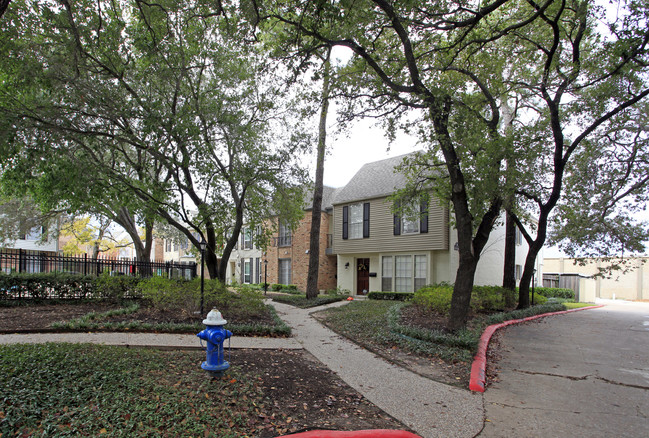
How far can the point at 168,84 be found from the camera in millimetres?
11531

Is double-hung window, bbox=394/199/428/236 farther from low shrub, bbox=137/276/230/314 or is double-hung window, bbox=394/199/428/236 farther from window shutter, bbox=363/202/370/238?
low shrub, bbox=137/276/230/314

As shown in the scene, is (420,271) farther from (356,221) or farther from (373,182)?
(373,182)

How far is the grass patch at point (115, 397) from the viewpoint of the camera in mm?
3467

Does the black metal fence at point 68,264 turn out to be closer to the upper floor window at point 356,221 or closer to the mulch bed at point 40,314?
the mulch bed at point 40,314

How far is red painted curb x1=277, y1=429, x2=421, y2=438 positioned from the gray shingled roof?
1642 cm

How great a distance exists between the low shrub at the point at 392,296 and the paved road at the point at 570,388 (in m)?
6.83

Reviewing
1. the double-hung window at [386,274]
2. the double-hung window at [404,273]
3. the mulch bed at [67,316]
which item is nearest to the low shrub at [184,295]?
the mulch bed at [67,316]

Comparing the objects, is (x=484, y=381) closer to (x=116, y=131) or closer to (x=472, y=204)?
(x=472, y=204)

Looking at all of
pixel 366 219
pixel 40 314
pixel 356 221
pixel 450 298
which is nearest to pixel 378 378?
pixel 450 298

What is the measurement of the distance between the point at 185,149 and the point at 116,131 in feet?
9.29

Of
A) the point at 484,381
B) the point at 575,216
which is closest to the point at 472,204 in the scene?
the point at 484,381

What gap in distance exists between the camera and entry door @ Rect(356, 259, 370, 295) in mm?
21875

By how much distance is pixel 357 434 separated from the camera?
380 centimetres

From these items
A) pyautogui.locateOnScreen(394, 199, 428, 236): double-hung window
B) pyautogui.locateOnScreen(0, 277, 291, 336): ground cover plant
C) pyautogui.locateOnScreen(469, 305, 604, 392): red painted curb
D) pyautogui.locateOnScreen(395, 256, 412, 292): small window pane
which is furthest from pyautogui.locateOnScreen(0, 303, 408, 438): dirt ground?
pyautogui.locateOnScreen(395, 256, 412, 292): small window pane
